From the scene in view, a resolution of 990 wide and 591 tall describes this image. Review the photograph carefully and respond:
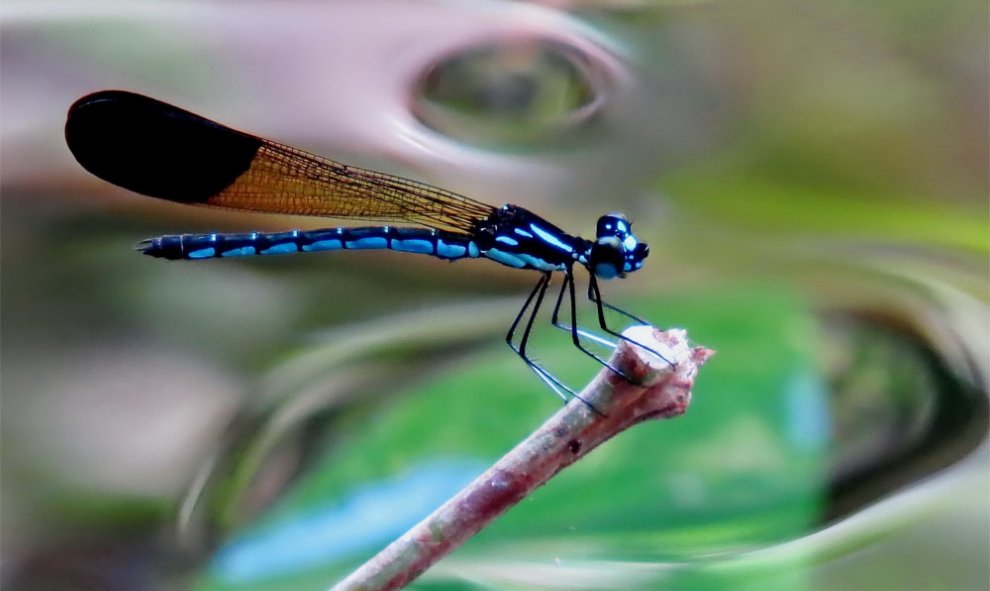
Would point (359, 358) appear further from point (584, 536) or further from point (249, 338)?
point (584, 536)

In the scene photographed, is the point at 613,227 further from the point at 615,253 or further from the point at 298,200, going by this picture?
the point at 298,200

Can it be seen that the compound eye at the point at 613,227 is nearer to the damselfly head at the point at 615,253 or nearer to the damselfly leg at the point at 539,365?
the damselfly head at the point at 615,253

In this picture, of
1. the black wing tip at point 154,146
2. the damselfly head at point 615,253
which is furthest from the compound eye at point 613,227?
the black wing tip at point 154,146

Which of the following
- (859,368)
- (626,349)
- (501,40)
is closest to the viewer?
(626,349)

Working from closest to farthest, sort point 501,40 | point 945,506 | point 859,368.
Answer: point 945,506, point 859,368, point 501,40

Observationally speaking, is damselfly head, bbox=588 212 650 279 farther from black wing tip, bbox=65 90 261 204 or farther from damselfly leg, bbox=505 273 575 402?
black wing tip, bbox=65 90 261 204

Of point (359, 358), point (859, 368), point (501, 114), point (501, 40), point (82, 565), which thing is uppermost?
point (501, 40)

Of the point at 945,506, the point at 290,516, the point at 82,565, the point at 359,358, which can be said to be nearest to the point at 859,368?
the point at 945,506
